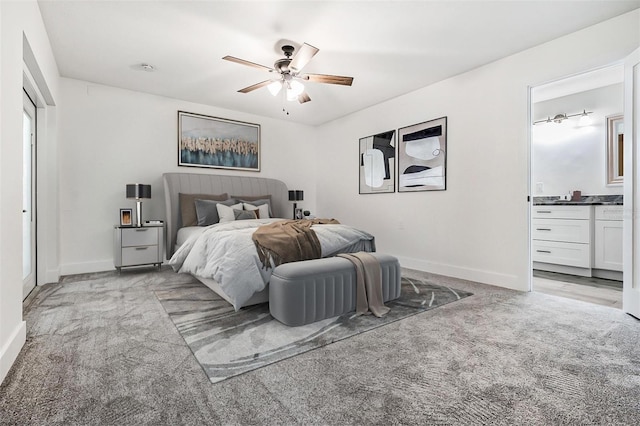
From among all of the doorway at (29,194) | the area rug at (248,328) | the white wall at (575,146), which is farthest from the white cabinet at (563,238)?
the doorway at (29,194)

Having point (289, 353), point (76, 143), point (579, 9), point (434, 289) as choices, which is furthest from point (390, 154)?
point (76, 143)

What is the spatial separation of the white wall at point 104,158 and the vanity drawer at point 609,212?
568 centimetres

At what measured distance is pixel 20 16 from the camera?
2047 mm

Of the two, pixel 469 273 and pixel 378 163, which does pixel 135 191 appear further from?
pixel 469 273

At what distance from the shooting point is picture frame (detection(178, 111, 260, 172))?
193 inches

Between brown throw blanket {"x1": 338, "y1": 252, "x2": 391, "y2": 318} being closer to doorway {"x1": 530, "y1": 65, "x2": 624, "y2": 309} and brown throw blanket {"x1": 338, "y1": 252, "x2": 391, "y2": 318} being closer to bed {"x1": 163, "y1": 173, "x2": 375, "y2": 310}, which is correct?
bed {"x1": 163, "y1": 173, "x2": 375, "y2": 310}

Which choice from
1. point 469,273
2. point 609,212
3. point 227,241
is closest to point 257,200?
point 227,241

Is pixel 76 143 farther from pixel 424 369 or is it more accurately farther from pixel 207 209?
pixel 424 369

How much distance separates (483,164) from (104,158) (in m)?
4.93

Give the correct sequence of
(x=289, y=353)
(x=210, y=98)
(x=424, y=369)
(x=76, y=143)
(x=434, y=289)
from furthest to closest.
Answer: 1. (x=210, y=98)
2. (x=76, y=143)
3. (x=434, y=289)
4. (x=289, y=353)
5. (x=424, y=369)

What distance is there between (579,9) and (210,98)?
14.5ft

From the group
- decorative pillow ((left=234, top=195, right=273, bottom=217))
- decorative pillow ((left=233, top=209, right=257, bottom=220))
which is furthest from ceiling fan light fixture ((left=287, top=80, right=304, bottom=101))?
decorative pillow ((left=234, top=195, right=273, bottom=217))

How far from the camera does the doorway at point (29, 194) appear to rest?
10.4 feet

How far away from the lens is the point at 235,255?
8.22 feet
